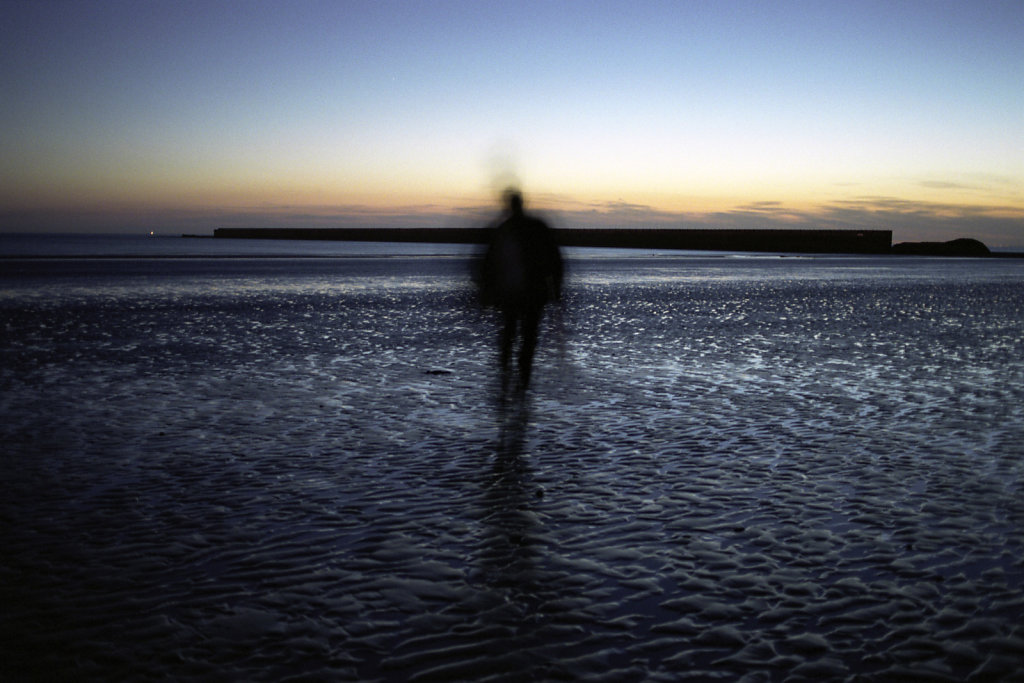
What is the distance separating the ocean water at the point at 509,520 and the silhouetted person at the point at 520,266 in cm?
37

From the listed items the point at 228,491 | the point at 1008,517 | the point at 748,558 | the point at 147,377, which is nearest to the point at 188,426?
the point at 228,491

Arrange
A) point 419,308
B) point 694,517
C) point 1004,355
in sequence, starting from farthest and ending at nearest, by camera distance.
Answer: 1. point 419,308
2. point 1004,355
3. point 694,517

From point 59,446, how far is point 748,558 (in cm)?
536

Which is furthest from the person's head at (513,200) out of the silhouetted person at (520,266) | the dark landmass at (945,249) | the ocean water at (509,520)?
the dark landmass at (945,249)

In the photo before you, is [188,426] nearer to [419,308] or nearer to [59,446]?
[59,446]

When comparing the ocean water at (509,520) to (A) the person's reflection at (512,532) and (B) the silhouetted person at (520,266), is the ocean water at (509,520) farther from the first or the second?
(B) the silhouetted person at (520,266)

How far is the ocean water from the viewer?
3490 millimetres

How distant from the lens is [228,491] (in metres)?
5.72

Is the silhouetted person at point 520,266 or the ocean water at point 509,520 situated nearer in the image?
the ocean water at point 509,520

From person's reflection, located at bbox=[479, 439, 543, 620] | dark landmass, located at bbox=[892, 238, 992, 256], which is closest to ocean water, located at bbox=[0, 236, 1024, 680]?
person's reflection, located at bbox=[479, 439, 543, 620]

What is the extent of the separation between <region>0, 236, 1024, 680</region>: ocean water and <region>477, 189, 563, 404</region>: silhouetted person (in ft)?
1.22

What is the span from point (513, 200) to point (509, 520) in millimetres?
4368

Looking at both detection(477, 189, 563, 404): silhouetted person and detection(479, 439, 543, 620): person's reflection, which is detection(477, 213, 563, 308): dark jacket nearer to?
detection(477, 189, 563, 404): silhouetted person

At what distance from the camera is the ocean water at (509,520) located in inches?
137
